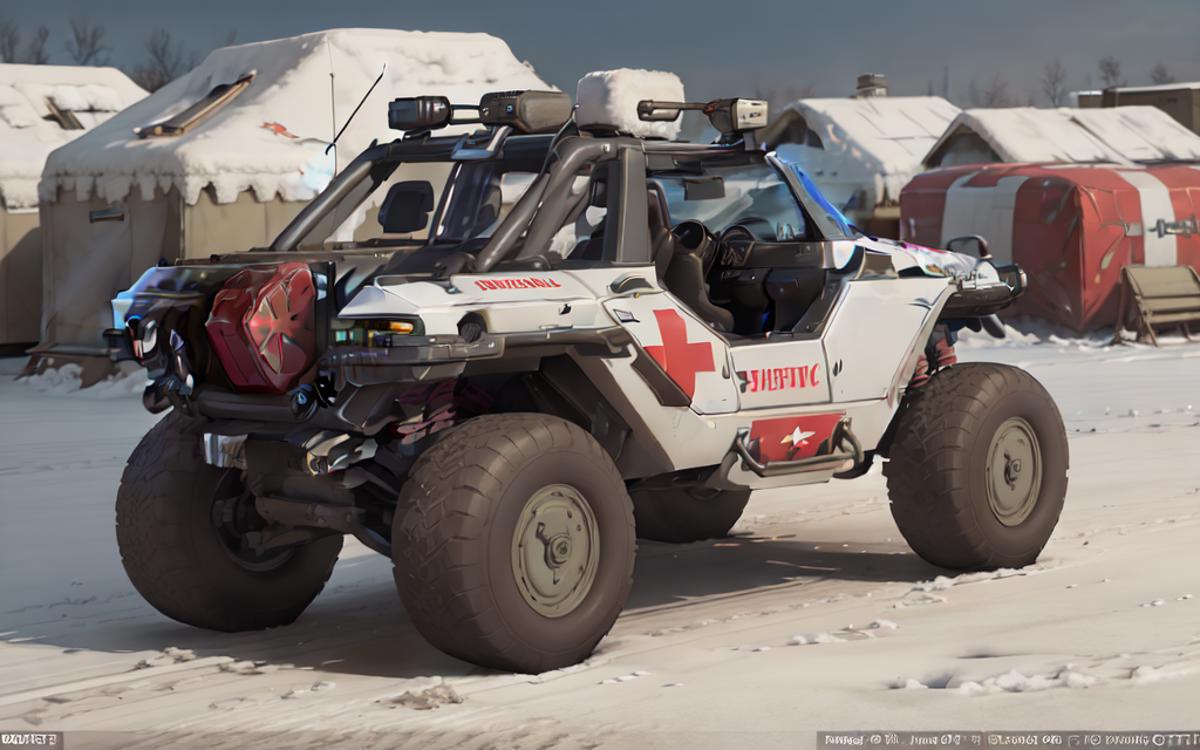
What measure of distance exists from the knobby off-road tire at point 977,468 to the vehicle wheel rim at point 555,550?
6.35ft

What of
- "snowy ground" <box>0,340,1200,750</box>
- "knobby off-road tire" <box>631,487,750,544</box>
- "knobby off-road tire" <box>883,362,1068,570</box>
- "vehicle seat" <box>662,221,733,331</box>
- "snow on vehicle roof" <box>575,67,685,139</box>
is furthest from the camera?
"knobby off-road tire" <box>631,487,750,544</box>

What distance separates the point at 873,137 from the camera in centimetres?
3025

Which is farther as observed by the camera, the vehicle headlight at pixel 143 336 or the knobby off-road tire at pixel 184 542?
the knobby off-road tire at pixel 184 542

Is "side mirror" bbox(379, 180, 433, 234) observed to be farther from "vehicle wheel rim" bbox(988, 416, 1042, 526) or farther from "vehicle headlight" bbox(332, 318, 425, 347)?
"vehicle wheel rim" bbox(988, 416, 1042, 526)

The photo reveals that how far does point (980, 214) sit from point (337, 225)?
55.4 feet

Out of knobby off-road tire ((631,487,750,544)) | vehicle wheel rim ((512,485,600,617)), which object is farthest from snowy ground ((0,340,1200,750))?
vehicle wheel rim ((512,485,600,617))

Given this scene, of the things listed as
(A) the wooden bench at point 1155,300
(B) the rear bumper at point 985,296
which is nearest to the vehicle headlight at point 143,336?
(B) the rear bumper at point 985,296

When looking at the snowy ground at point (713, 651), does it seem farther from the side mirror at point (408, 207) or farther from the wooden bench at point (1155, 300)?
the wooden bench at point (1155, 300)

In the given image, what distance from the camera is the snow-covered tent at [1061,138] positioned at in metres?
27.2

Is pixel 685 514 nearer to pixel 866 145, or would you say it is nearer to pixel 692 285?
pixel 692 285

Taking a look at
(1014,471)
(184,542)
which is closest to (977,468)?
(1014,471)

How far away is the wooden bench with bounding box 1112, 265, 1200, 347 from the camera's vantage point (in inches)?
862

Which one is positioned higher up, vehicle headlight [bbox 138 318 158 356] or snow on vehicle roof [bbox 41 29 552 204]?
snow on vehicle roof [bbox 41 29 552 204]

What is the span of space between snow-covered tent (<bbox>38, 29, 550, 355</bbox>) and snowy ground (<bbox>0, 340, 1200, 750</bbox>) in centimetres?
873
